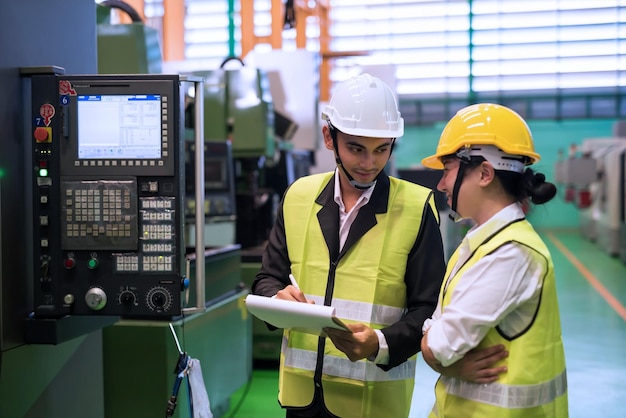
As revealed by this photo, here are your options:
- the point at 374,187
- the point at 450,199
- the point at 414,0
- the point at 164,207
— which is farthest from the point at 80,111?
the point at 414,0

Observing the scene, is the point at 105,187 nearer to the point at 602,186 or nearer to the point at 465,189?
the point at 465,189

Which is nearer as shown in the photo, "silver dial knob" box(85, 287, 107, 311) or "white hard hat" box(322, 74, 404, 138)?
"white hard hat" box(322, 74, 404, 138)

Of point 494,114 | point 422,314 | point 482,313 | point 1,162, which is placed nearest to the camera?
point 482,313

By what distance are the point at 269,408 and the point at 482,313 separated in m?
2.90

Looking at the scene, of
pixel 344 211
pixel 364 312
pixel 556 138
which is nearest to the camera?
pixel 364 312

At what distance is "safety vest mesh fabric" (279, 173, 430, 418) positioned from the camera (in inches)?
78.1

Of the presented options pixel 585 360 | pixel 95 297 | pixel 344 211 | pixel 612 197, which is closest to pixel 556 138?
pixel 612 197

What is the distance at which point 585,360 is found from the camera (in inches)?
213

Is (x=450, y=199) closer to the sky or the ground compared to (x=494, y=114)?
closer to the ground

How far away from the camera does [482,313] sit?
1603 millimetres

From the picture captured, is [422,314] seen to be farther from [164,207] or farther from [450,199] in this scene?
[164,207]

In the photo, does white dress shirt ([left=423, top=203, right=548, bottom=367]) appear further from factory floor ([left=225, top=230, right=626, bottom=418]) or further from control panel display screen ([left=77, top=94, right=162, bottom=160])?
factory floor ([left=225, top=230, right=626, bottom=418])

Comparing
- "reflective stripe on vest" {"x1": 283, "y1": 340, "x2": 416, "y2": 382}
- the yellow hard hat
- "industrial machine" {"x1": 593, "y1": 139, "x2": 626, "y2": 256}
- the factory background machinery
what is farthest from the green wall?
the yellow hard hat

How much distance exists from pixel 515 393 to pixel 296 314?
1.71ft
